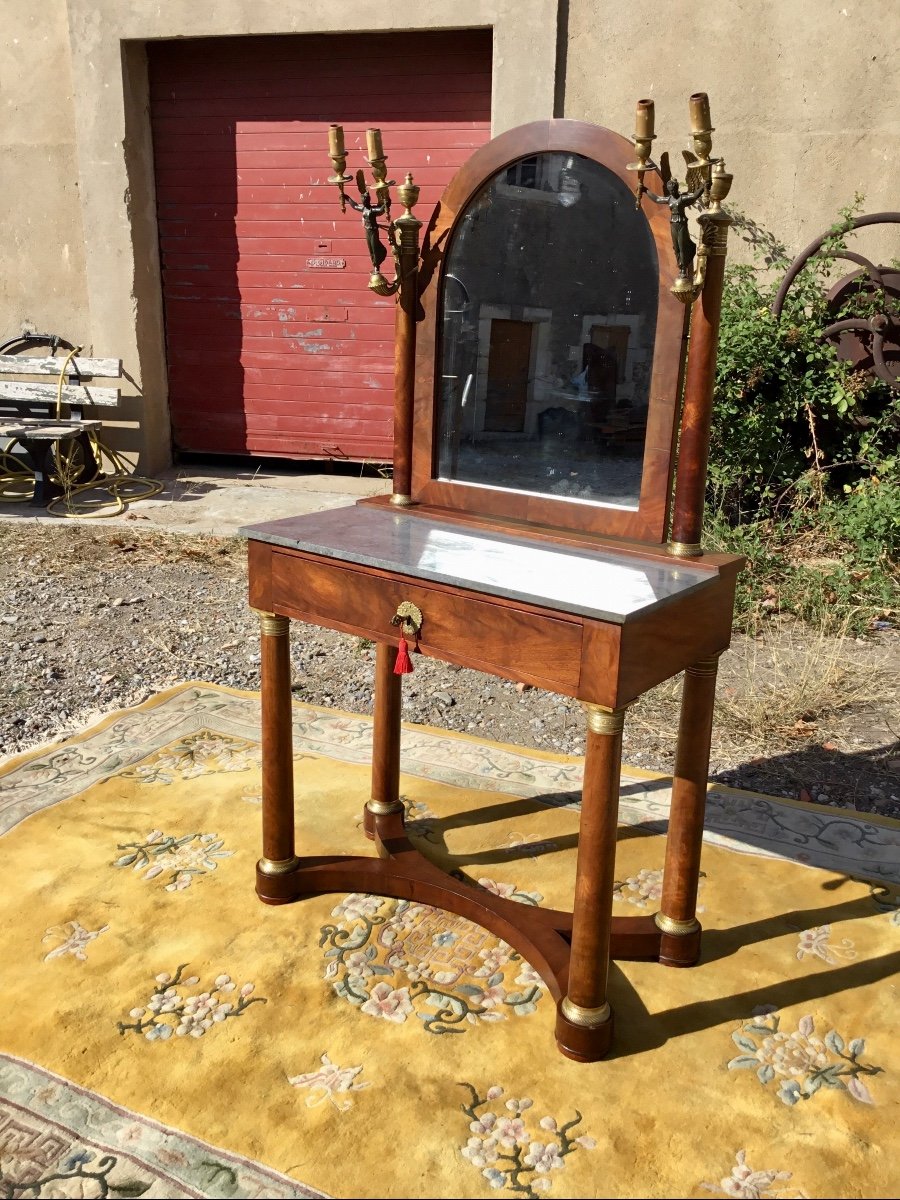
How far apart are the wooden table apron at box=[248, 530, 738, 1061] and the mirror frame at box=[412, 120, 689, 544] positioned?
10.3 inches

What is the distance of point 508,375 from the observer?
2271mm

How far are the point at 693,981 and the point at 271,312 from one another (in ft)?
19.0

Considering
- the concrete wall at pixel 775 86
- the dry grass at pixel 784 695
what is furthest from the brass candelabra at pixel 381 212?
the concrete wall at pixel 775 86

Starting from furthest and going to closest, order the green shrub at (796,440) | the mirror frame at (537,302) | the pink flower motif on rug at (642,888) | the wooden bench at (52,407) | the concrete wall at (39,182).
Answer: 1. the concrete wall at (39,182)
2. the wooden bench at (52,407)
3. the green shrub at (796,440)
4. the pink flower motif on rug at (642,888)
5. the mirror frame at (537,302)

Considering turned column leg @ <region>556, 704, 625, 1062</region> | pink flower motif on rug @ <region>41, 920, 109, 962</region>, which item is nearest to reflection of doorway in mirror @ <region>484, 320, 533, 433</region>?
turned column leg @ <region>556, 704, 625, 1062</region>

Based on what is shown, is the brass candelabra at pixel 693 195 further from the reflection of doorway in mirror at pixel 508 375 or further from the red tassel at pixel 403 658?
the red tassel at pixel 403 658

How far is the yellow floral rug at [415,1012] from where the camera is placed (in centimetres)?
166

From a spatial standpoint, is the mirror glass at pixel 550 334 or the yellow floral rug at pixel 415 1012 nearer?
the yellow floral rug at pixel 415 1012

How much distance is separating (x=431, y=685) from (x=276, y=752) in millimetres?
1545

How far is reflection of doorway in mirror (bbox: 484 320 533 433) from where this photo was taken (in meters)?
2.23

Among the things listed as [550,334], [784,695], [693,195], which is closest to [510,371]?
[550,334]

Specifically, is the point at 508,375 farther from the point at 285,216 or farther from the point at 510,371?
the point at 285,216

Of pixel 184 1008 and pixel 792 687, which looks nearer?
pixel 184 1008

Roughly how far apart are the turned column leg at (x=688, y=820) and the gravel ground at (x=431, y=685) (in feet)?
3.14
